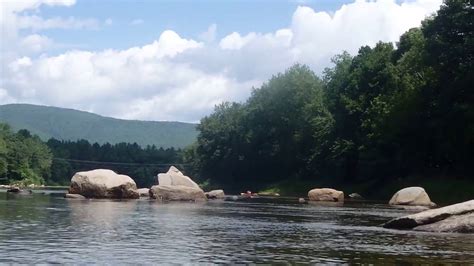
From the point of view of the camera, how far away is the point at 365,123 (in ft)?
311

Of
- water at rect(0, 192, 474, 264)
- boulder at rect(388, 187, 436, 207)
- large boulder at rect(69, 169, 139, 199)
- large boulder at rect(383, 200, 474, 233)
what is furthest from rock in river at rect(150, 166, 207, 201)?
large boulder at rect(383, 200, 474, 233)

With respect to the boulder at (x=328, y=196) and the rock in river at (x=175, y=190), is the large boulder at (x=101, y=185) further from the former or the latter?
the boulder at (x=328, y=196)

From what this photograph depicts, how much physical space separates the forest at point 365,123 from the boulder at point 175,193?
2691 centimetres

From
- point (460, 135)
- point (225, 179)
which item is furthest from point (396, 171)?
point (225, 179)

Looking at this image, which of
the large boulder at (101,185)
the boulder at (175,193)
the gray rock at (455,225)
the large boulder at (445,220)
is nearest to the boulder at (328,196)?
the boulder at (175,193)

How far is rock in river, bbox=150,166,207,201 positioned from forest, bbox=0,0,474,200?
1048 inches

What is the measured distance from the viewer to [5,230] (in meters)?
29.1

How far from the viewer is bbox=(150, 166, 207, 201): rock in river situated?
7225cm

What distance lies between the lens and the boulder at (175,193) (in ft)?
237

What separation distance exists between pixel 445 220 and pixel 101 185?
1670 inches

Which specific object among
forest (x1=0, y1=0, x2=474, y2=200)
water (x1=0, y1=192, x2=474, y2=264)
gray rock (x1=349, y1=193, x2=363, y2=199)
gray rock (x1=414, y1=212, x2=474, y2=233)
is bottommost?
water (x1=0, y1=192, x2=474, y2=264)

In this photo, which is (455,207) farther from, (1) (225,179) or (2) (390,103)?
(1) (225,179)

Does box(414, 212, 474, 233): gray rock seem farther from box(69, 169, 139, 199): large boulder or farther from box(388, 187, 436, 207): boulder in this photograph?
box(69, 169, 139, 199): large boulder

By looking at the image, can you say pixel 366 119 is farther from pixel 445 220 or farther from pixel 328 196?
pixel 445 220
